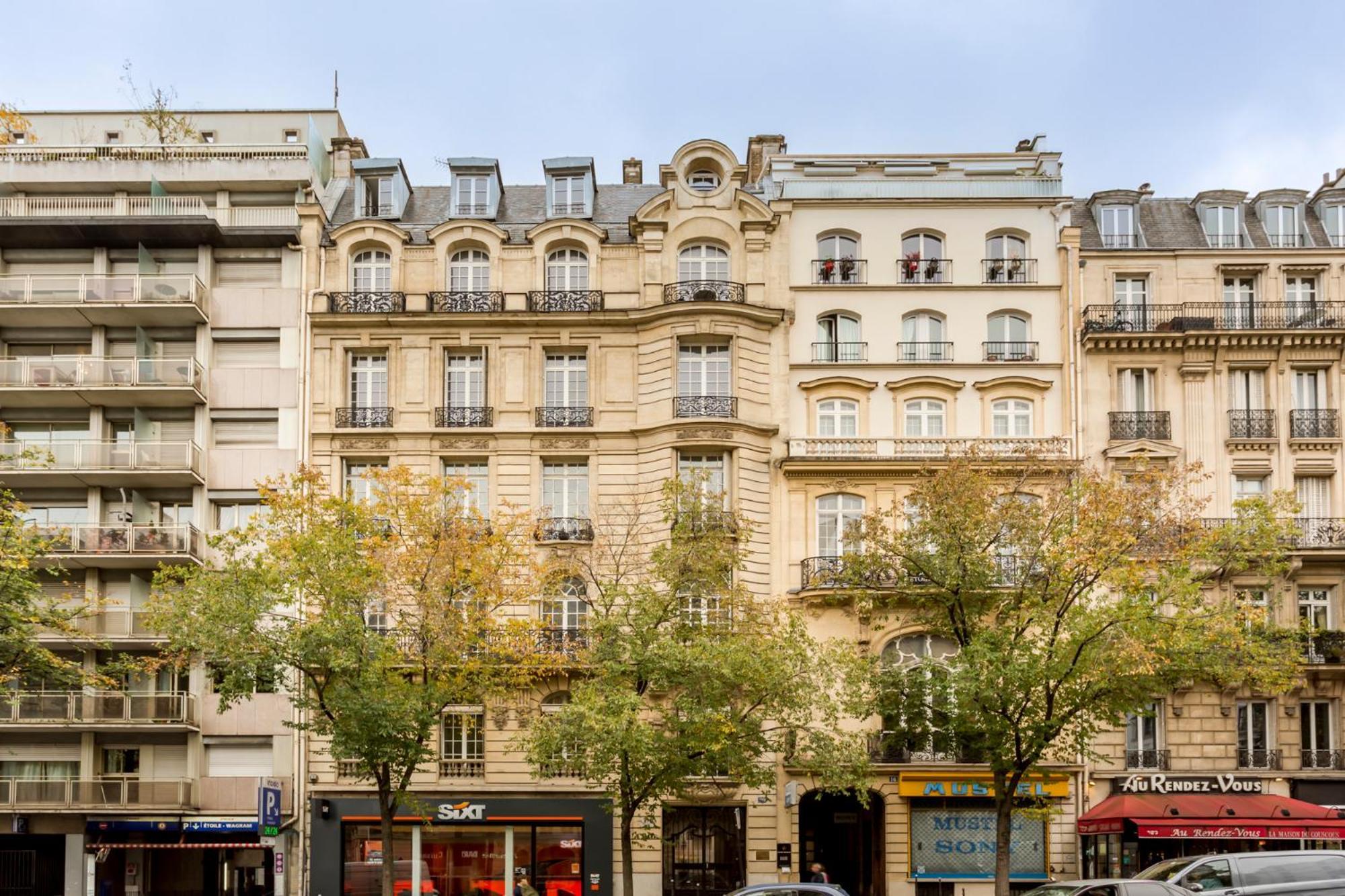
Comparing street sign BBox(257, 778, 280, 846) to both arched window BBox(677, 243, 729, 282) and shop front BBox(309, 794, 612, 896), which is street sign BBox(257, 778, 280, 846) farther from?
arched window BBox(677, 243, 729, 282)

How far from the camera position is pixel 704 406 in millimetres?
38438

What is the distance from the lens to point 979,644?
29719 mm

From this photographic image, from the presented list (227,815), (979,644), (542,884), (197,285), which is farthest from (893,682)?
(197,285)

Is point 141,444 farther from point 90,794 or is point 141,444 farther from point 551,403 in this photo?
point 551,403

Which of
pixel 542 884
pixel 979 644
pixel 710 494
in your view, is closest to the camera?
pixel 979 644

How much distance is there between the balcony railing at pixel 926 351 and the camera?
3956cm

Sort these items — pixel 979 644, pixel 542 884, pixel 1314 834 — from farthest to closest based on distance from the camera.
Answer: pixel 542 884 < pixel 1314 834 < pixel 979 644

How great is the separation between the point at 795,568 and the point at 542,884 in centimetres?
1004

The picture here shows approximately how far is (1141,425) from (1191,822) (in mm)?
10072

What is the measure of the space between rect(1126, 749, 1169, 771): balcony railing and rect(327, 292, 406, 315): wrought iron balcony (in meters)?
21.8

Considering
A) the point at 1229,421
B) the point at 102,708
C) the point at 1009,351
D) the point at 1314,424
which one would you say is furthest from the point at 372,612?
the point at 1314,424

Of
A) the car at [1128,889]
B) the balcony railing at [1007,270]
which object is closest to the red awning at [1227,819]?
the car at [1128,889]

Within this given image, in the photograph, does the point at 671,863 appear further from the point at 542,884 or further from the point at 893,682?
the point at 893,682

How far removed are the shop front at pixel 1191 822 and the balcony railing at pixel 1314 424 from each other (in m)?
8.94
